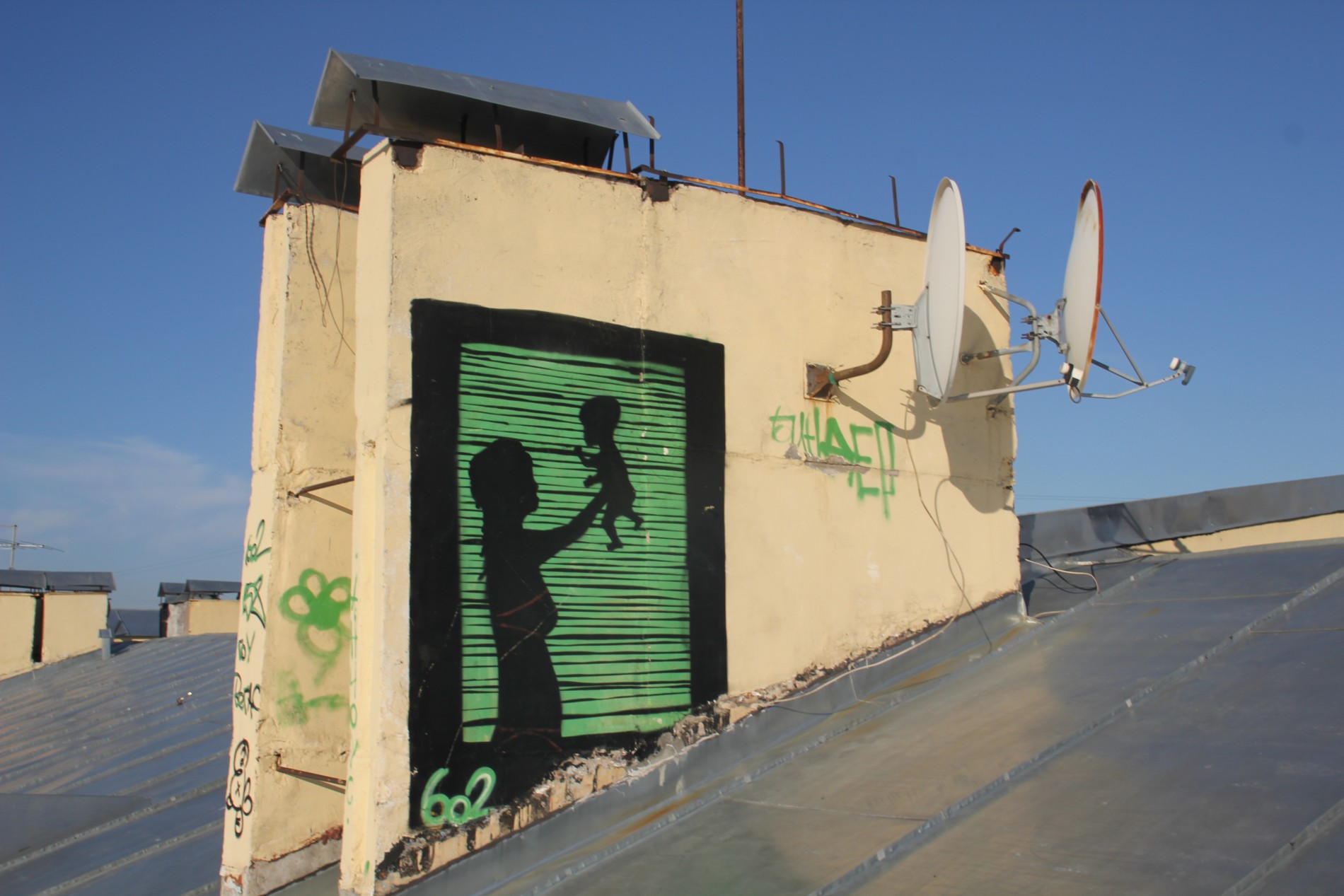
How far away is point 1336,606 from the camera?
5945mm

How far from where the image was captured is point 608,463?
602 cm

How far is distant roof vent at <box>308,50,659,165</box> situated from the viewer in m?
6.39

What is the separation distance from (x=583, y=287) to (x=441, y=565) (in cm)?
178

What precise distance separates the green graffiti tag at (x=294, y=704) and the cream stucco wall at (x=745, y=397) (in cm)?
134

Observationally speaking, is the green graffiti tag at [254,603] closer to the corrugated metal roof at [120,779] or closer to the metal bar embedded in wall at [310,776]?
the metal bar embedded in wall at [310,776]

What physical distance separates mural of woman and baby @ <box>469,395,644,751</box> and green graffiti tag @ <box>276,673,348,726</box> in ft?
5.62

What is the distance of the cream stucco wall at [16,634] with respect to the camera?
A: 757 inches

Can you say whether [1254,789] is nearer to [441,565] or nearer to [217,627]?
[441,565]

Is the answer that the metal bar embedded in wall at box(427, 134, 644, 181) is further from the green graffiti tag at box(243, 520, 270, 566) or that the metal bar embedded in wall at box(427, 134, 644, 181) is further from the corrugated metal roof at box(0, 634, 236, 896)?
the corrugated metal roof at box(0, 634, 236, 896)

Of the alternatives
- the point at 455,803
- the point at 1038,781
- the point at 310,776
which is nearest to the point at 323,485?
the point at 310,776

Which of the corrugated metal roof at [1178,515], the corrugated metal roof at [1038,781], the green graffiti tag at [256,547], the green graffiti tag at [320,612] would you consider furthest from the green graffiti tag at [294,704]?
the corrugated metal roof at [1178,515]

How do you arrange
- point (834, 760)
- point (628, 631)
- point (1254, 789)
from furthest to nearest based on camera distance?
1. point (628, 631)
2. point (834, 760)
3. point (1254, 789)

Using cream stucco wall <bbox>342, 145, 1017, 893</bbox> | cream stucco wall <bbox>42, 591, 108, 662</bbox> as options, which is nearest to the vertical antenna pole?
cream stucco wall <bbox>342, 145, 1017, 893</bbox>

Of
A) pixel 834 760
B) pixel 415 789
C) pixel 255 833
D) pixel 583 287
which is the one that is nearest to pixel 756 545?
pixel 834 760
